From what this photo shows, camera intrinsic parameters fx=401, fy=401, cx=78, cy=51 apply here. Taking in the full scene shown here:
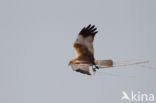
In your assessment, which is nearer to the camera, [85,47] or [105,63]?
[105,63]

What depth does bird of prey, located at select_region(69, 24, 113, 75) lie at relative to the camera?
14.3 meters

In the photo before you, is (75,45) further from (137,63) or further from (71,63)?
(137,63)

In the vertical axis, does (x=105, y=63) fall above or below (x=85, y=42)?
below

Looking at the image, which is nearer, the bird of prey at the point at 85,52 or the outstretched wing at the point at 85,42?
the bird of prey at the point at 85,52

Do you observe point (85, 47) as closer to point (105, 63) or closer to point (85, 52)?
point (85, 52)

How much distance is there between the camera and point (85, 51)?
14930 mm

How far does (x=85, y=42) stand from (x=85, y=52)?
0.42 metres

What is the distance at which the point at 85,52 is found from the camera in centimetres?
1492

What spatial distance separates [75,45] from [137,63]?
3478 mm

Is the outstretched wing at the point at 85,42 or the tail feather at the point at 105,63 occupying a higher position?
the outstretched wing at the point at 85,42

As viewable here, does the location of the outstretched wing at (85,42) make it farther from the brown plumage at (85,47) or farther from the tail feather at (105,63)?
the tail feather at (105,63)

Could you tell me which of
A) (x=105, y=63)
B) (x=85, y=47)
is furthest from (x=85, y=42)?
(x=105, y=63)

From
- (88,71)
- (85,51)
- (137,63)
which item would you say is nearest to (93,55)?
(85,51)

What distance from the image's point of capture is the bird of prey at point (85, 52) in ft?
47.0
